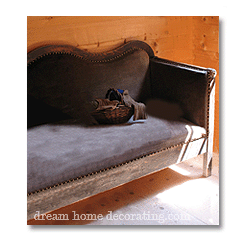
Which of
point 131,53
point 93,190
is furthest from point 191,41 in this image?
point 93,190

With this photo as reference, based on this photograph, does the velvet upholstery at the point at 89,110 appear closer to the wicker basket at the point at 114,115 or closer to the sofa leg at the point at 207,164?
the wicker basket at the point at 114,115

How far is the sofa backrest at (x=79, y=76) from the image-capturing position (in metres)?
1.87

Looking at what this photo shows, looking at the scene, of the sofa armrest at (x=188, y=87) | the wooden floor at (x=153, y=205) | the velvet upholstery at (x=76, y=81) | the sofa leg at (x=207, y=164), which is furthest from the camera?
the sofa leg at (x=207, y=164)

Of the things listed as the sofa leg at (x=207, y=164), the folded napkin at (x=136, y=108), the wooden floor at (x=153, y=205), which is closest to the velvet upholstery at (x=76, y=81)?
the folded napkin at (x=136, y=108)

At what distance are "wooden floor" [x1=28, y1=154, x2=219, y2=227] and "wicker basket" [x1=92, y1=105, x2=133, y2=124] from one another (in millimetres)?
457

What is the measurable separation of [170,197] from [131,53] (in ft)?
3.51

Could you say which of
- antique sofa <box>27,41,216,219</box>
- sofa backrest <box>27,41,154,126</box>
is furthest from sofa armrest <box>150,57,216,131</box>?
sofa backrest <box>27,41,154,126</box>

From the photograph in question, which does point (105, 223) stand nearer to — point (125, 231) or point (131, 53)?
point (125, 231)

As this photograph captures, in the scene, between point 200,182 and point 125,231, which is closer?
point 125,231

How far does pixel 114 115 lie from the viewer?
74.3 inches

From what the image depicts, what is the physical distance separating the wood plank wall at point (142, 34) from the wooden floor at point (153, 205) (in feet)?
1.51

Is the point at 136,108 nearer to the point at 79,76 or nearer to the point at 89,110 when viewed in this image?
the point at 89,110

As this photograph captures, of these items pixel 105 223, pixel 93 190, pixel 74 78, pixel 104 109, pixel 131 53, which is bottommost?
pixel 105 223

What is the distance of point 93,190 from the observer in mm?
1640
